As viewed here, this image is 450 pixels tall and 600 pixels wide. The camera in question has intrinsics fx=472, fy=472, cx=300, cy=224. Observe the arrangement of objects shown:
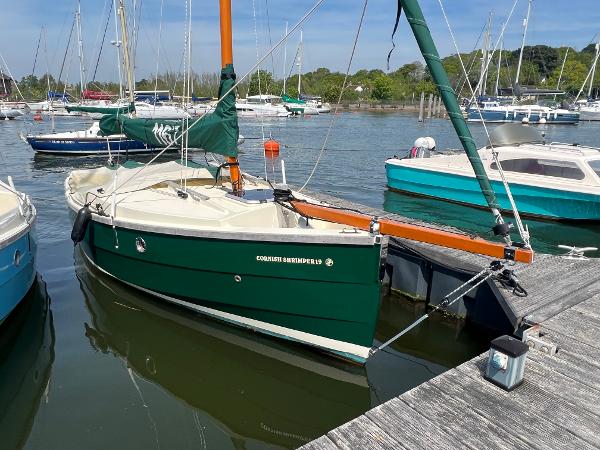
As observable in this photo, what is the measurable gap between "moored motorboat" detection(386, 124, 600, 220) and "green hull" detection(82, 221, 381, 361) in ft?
28.3

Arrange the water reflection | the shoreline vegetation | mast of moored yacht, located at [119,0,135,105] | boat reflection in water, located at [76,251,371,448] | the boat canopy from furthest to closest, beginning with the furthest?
the shoreline vegetation → mast of moored yacht, located at [119,0,135,105] → the boat canopy → the water reflection → boat reflection in water, located at [76,251,371,448]

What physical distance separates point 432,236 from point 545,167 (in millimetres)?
10343

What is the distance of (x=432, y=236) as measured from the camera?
557 centimetres

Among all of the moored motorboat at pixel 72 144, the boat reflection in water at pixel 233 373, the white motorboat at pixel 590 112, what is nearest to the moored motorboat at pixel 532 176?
the boat reflection in water at pixel 233 373

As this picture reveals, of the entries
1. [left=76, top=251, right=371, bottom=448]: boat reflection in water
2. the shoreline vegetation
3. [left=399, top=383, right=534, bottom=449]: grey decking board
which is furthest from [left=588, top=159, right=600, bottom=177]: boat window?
the shoreline vegetation

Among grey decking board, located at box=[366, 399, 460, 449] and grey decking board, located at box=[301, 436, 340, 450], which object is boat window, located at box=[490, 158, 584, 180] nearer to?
grey decking board, located at box=[366, 399, 460, 449]

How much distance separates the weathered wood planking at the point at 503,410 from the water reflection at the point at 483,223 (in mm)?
7535

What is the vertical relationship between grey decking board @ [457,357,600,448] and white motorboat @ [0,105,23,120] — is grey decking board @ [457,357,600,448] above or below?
below

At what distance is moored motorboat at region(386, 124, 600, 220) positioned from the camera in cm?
1341

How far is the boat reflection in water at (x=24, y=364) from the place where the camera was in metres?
5.67

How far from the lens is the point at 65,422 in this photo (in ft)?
18.5

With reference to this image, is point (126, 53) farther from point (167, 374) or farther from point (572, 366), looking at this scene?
point (572, 366)

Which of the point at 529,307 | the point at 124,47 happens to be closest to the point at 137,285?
the point at 529,307

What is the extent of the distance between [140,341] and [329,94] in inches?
3690
